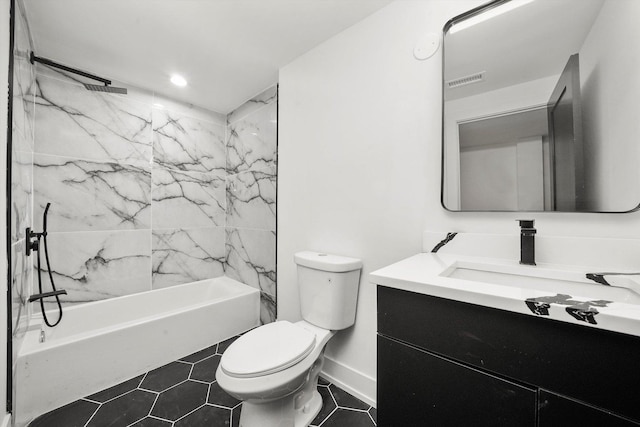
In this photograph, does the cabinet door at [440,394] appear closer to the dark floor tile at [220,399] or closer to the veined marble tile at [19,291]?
the dark floor tile at [220,399]

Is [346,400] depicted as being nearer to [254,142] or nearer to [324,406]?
[324,406]

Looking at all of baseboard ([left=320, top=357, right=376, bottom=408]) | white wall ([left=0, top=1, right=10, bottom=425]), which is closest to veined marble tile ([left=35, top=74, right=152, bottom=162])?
white wall ([left=0, top=1, right=10, bottom=425])

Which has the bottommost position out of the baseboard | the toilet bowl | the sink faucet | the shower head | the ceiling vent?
the baseboard

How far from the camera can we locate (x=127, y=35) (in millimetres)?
1641

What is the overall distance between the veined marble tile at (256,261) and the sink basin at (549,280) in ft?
5.23

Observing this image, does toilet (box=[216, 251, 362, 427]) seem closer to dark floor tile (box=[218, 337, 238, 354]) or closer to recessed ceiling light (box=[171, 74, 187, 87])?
dark floor tile (box=[218, 337, 238, 354])

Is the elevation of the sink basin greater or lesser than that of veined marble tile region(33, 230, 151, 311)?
greater

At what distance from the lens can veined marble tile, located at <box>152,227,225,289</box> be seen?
2434 millimetres

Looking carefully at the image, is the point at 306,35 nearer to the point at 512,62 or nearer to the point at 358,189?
the point at 358,189

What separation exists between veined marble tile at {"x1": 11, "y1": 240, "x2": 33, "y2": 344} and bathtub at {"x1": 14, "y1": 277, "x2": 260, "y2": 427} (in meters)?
0.11

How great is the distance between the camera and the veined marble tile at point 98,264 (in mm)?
1950

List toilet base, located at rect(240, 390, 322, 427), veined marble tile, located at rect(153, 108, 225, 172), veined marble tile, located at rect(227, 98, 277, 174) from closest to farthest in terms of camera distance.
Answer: toilet base, located at rect(240, 390, 322, 427)
veined marble tile, located at rect(227, 98, 277, 174)
veined marble tile, located at rect(153, 108, 225, 172)

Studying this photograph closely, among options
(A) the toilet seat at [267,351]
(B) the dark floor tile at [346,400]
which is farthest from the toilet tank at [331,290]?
(B) the dark floor tile at [346,400]

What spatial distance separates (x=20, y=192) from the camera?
57.5 inches
